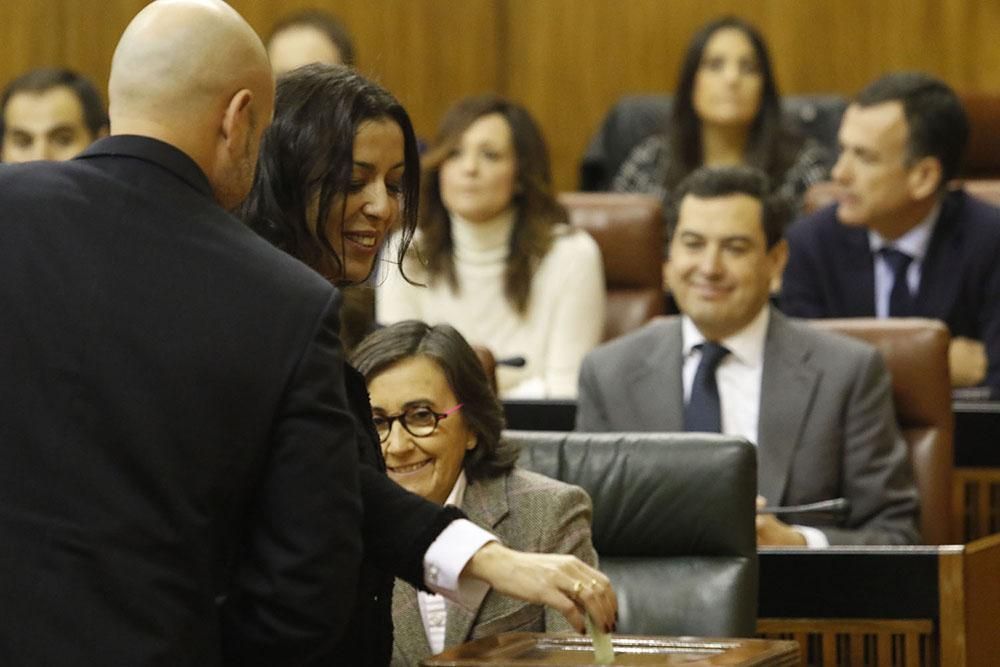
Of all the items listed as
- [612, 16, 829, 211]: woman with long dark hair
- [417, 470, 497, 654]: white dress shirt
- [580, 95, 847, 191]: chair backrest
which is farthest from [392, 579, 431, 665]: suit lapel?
[580, 95, 847, 191]: chair backrest

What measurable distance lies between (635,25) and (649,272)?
206 cm

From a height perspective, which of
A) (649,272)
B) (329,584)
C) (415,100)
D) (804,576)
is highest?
(415,100)

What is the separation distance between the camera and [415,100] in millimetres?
6875

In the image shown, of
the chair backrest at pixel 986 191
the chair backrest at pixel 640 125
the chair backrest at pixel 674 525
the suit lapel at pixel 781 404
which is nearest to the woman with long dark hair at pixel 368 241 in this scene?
the chair backrest at pixel 674 525

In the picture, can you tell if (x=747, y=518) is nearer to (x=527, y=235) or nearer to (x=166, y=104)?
(x=166, y=104)

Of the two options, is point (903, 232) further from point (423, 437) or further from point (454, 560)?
point (454, 560)

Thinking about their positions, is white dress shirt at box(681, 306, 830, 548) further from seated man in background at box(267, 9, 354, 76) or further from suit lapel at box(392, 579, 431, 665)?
seated man in background at box(267, 9, 354, 76)

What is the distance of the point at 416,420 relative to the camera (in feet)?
8.84

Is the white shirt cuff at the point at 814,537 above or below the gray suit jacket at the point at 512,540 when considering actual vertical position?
below

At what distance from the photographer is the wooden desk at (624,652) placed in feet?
5.75

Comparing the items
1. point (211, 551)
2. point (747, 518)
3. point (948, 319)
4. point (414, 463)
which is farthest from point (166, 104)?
point (948, 319)

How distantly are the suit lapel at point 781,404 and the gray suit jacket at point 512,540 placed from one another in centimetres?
93

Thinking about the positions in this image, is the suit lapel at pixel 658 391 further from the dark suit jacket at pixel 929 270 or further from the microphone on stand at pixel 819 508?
the dark suit jacket at pixel 929 270

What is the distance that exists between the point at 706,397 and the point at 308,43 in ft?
7.10
